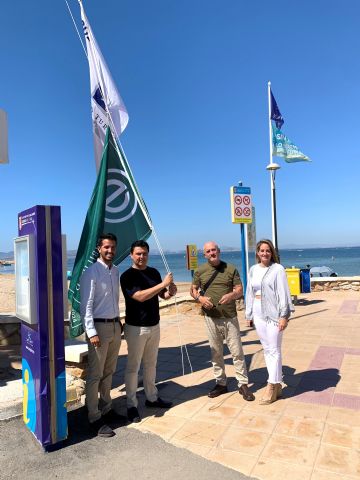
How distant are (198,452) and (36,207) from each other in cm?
243

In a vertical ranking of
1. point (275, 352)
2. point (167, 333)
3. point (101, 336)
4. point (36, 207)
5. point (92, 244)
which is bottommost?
point (167, 333)

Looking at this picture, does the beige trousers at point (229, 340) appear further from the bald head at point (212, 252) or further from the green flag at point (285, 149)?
the green flag at point (285, 149)

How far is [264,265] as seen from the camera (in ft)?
14.0

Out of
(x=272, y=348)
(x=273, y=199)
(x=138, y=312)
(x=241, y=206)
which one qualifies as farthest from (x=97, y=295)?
(x=273, y=199)

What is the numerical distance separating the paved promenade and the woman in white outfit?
272 mm

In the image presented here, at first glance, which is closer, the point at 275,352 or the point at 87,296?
the point at 87,296

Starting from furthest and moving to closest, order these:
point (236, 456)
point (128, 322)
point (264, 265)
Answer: point (264, 265), point (128, 322), point (236, 456)

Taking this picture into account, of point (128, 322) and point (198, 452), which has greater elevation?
point (128, 322)

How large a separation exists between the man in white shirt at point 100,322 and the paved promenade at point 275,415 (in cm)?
35

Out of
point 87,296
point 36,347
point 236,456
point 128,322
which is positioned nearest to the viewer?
point 236,456

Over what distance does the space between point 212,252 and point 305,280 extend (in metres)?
A: 9.37

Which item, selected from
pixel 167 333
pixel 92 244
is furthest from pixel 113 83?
pixel 167 333

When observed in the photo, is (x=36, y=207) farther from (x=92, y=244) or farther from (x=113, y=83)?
(x=113, y=83)

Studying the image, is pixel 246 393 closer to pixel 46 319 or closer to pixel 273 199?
pixel 46 319
